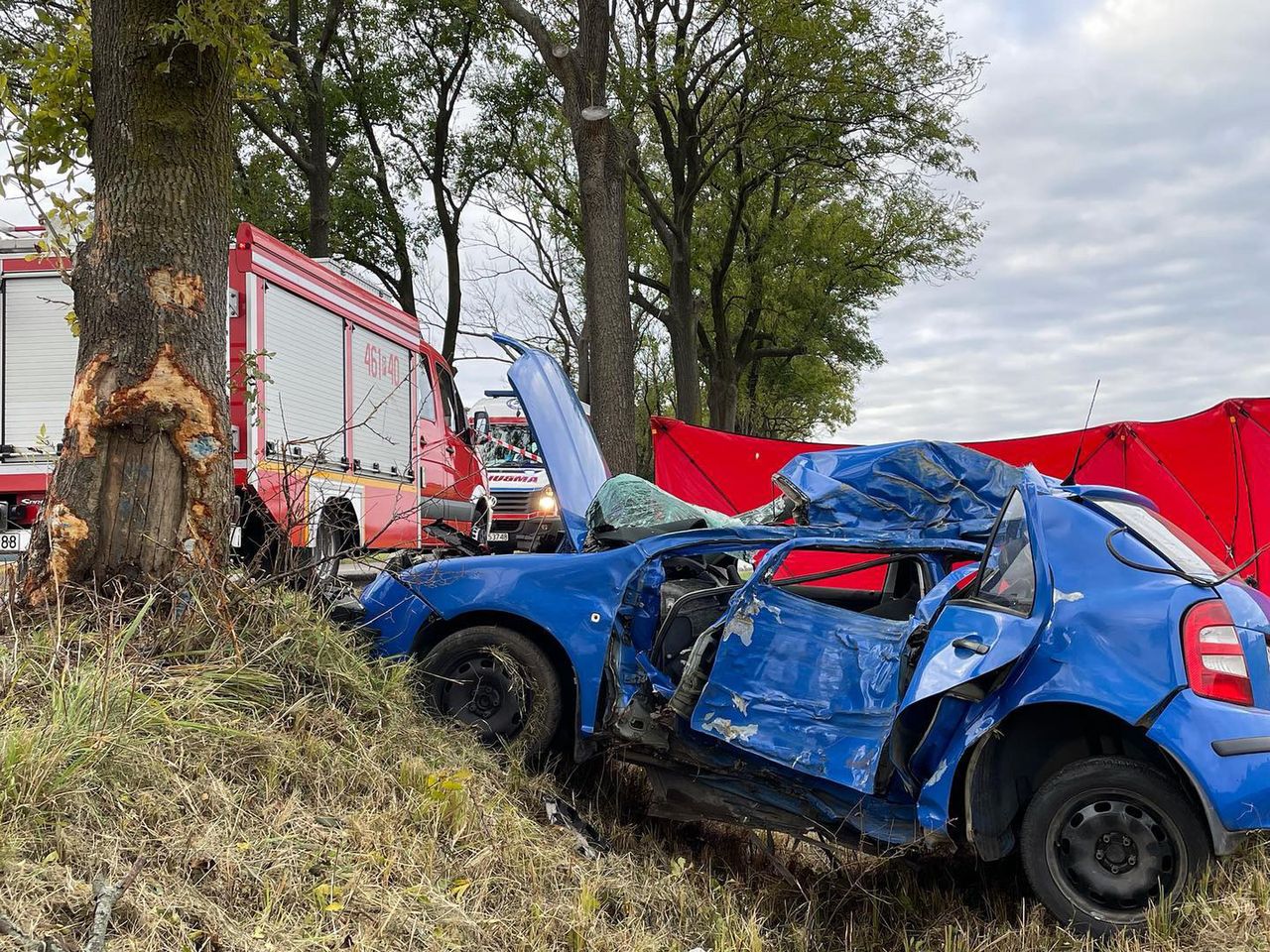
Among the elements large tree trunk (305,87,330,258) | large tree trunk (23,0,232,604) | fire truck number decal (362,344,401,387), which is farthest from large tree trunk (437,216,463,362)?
large tree trunk (23,0,232,604)

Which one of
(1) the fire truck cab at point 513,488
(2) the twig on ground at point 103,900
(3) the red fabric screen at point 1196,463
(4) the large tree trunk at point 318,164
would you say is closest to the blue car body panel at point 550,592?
(2) the twig on ground at point 103,900

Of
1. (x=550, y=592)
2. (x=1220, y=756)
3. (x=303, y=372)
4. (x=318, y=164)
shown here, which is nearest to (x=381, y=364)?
(x=303, y=372)

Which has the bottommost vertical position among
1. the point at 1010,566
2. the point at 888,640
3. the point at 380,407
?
the point at 888,640

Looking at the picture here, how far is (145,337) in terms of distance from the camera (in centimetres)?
478

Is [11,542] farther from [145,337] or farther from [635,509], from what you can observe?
[635,509]

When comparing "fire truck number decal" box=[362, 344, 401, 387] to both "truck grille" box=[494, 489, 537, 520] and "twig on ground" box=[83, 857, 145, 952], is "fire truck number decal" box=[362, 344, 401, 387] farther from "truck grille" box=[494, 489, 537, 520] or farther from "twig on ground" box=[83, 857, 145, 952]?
"twig on ground" box=[83, 857, 145, 952]

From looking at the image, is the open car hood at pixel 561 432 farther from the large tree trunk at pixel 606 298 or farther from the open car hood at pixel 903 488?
the large tree trunk at pixel 606 298

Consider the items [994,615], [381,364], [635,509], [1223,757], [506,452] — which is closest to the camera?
[1223,757]

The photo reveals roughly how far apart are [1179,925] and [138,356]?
15.8 feet

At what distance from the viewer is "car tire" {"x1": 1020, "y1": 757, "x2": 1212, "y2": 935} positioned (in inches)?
135

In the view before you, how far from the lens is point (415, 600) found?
5176 millimetres

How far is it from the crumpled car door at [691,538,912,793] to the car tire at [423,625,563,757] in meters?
0.93

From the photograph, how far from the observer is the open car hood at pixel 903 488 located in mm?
4918

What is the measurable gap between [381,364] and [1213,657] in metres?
9.61
